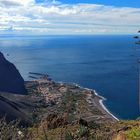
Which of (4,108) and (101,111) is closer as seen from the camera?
(4,108)

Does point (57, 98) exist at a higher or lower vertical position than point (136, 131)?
lower

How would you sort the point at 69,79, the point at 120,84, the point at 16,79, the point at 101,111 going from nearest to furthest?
the point at 101,111 → the point at 120,84 → the point at 16,79 → the point at 69,79

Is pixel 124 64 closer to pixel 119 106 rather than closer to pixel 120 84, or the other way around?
pixel 120 84

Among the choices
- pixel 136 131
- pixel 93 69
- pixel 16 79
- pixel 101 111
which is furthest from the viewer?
pixel 93 69

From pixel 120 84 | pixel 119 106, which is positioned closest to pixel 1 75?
pixel 120 84

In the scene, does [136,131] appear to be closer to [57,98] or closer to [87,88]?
[57,98]

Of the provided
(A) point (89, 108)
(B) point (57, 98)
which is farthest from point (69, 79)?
(A) point (89, 108)

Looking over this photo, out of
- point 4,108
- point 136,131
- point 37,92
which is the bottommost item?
point 37,92
